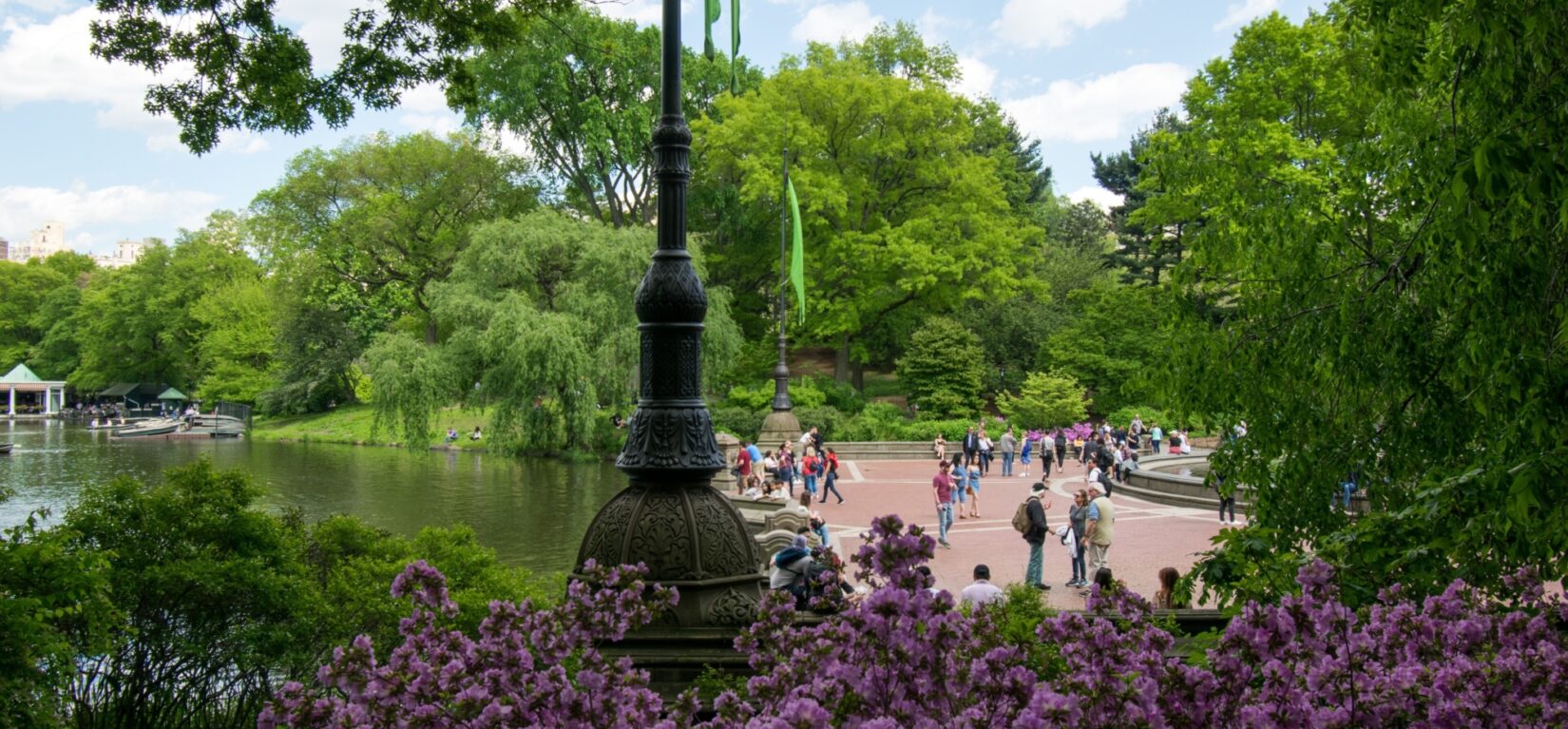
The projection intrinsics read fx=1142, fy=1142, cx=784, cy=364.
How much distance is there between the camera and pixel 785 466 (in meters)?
24.8

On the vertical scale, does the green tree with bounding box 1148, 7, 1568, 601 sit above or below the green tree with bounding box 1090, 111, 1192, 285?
below

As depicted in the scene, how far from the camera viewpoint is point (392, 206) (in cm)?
5181

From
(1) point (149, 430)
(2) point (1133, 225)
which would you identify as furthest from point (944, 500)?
(1) point (149, 430)

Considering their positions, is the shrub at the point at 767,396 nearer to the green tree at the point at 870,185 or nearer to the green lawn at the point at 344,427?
the green tree at the point at 870,185

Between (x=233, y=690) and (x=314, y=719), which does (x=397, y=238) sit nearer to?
(x=233, y=690)

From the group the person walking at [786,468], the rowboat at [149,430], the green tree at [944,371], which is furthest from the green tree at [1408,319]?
the rowboat at [149,430]

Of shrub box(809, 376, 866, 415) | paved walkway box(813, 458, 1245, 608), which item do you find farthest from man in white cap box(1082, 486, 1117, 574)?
shrub box(809, 376, 866, 415)

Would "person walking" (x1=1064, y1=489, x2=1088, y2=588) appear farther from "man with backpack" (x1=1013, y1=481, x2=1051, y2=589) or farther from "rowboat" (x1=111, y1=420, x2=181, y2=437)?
"rowboat" (x1=111, y1=420, x2=181, y2=437)

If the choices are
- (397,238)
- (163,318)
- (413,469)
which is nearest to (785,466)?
(413,469)

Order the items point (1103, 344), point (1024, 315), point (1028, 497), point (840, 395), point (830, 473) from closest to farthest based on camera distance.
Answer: point (1028, 497)
point (830, 473)
point (840, 395)
point (1103, 344)
point (1024, 315)

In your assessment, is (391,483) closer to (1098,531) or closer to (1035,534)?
(1035,534)

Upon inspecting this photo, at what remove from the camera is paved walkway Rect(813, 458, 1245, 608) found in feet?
48.7

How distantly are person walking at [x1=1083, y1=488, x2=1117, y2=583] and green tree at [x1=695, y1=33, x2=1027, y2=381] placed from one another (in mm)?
29089

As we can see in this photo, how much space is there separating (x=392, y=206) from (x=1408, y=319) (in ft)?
167
